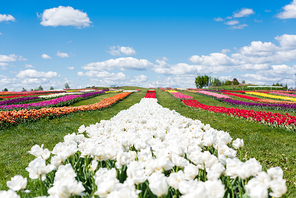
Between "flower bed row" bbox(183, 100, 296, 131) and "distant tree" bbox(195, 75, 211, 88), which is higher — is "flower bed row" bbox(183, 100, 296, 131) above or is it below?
below

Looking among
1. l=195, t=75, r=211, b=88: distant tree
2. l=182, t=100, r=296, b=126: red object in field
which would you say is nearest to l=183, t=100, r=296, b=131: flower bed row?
l=182, t=100, r=296, b=126: red object in field

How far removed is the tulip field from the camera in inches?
60.8

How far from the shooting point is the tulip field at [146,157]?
1545 mm

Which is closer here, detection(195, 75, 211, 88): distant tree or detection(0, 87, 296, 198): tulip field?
detection(0, 87, 296, 198): tulip field

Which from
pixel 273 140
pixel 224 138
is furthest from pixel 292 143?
pixel 224 138

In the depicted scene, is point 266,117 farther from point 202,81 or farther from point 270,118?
point 202,81

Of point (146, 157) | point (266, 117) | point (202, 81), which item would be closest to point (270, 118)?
point (266, 117)

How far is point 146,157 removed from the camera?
2178 mm

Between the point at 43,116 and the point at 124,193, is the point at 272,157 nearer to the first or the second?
the point at 124,193

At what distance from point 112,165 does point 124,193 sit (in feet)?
4.39

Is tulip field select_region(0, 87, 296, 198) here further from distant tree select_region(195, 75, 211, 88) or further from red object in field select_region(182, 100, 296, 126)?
distant tree select_region(195, 75, 211, 88)

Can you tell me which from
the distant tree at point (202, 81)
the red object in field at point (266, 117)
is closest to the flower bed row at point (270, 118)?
Answer: the red object in field at point (266, 117)

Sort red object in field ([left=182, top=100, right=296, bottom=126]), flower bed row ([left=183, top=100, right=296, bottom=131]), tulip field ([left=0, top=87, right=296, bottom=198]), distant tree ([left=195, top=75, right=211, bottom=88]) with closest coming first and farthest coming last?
tulip field ([left=0, top=87, right=296, bottom=198])
flower bed row ([left=183, top=100, right=296, bottom=131])
red object in field ([left=182, top=100, right=296, bottom=126])
distant tree ([left=195, top=75, right=211, bottom=88])

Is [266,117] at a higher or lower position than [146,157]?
lower
